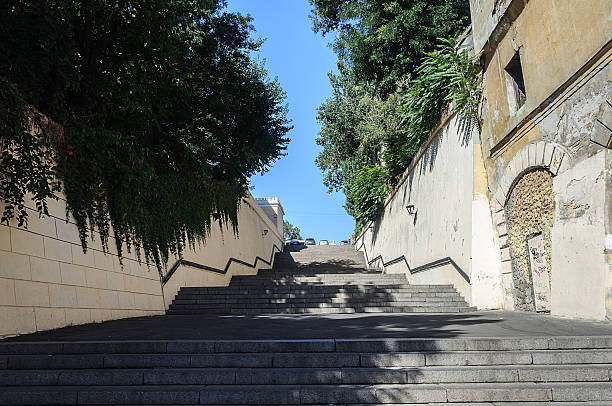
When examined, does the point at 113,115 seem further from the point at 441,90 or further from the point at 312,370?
the point at 441,90

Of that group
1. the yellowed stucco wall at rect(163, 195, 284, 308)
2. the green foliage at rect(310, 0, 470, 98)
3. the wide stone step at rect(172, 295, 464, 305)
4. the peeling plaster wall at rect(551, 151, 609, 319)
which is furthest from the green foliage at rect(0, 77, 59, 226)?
the green foliage at rect(310, 0, 470, 98)

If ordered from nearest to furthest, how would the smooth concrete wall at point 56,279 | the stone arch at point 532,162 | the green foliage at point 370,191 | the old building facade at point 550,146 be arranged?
the smooth concrete wall at point 56,279
the old building facade at point 550,146
the stone arch at point 532,162
the green foliage at point 370,191

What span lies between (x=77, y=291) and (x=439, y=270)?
7.61 metres

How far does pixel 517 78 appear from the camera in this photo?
788 cm

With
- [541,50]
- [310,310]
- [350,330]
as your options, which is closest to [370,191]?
[310,310]

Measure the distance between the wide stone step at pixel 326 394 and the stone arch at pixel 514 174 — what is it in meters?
3.59

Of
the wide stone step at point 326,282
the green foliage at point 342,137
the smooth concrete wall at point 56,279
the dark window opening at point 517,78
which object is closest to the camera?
the smooth concrete wall at point 56,279

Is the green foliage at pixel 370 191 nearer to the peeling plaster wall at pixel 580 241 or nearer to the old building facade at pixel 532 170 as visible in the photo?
the old building facade at pixel 532 170

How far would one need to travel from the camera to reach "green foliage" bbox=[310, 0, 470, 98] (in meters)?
15.3

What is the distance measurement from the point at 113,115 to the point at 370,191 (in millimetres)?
12992

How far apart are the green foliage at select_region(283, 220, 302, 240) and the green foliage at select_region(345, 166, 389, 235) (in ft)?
185

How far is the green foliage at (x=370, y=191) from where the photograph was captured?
17172 mm

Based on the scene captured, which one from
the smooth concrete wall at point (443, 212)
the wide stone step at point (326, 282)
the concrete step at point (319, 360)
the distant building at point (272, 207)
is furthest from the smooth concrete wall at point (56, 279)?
the distant building at point (272, 207)

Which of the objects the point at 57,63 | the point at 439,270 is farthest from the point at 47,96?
the point at 439,270
